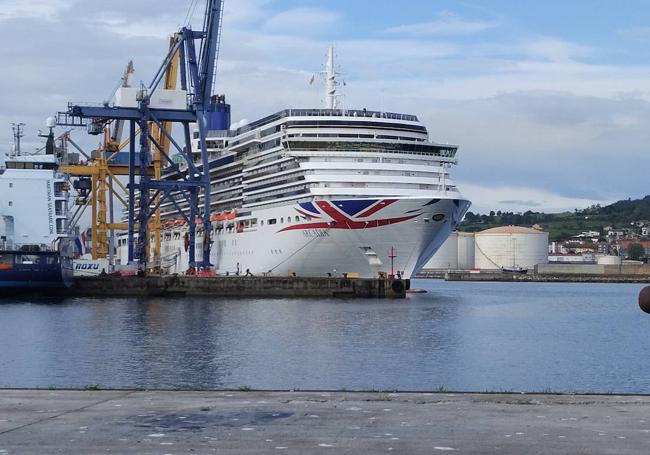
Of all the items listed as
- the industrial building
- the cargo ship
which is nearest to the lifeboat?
the cargo ship

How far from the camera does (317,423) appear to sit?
11.3m

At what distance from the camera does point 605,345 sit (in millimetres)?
39062

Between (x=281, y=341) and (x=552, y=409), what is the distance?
26.3 meters

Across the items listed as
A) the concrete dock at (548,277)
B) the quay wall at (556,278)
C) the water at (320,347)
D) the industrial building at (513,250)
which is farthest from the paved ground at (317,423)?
the industrial building at (513,250)

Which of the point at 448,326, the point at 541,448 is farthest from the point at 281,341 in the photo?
the point at 541,448

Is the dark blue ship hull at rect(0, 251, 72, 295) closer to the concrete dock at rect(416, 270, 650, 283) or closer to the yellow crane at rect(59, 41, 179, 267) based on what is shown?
the yellow crane at rect(59, 41, 179, 267)

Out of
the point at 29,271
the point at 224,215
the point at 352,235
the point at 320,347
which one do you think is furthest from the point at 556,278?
the point at 320,347

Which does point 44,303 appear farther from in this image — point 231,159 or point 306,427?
point 306,427

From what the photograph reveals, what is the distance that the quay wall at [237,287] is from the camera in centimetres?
6900

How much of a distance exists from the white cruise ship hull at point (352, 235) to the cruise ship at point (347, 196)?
64 millimetres

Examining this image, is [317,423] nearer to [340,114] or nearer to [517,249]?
[340,114]

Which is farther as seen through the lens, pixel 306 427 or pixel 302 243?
pixel 302 243

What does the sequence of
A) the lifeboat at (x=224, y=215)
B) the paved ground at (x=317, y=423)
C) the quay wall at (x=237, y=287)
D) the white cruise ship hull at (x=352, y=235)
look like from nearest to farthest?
the paved ground at (x=317, y=423) → the white cruise ship hull at (x=352, y=235) → the quay wall at (x=237, y=287) → the lifeboat at (x=224, y=215)

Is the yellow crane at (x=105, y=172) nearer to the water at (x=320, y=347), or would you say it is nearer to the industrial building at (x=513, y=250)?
the water at (x=320, y=347)
